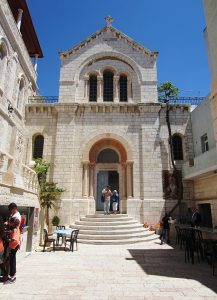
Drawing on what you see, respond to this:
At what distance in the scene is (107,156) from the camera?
18.0 meters

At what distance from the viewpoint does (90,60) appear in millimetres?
19406

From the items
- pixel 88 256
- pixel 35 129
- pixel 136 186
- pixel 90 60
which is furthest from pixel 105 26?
pixel 88 256

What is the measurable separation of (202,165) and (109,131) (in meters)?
7.34

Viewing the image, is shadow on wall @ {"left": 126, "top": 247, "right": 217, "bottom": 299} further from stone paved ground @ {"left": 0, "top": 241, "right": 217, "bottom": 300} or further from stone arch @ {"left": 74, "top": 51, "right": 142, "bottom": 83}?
stone arch @ {"left": 74, "top": 51, "right": 142, "bottom": 83}

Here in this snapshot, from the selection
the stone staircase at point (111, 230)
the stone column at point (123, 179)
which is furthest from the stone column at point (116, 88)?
the stone staircase at point (111, 230)

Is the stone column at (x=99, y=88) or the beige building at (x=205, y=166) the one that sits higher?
the stone column at (x=99, y=88)

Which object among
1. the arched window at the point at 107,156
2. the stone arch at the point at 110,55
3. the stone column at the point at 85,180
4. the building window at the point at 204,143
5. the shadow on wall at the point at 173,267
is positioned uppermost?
the stone arch at the point at 110,55

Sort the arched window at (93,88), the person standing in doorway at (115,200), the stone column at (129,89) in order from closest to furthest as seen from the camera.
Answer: the person standing in doorway at (115,200) < the stone column at (129,89) < the arched window at (93,88)

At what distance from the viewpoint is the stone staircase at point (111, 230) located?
1248 centimetres

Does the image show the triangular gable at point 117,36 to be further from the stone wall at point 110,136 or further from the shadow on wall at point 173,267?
the shadow on wall at point 173,267

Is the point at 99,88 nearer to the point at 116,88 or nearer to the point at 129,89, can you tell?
the point at 116,88

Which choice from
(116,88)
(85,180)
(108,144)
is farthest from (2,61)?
(85,180)

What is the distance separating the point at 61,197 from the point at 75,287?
34.0ft

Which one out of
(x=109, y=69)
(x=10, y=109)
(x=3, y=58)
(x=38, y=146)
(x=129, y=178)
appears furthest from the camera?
(x=109, y=69)
